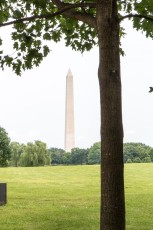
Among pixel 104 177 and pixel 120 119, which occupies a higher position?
pixel 120 119

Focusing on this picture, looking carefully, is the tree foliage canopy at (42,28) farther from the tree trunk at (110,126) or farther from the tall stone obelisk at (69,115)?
the tall stone obelisk at (69,115)

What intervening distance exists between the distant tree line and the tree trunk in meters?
54.1

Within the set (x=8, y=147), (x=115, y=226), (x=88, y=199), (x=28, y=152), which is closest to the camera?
(x=115, y=226)

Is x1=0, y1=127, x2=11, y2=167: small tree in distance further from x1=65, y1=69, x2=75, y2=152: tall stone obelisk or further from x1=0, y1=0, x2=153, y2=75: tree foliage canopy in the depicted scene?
x1=0, y1=0, x2=153, y2=75: tree foliage canopy

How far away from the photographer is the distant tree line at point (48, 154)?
62250 mm

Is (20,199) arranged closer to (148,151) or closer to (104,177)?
(104,177)

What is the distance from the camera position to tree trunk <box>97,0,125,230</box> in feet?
25.2

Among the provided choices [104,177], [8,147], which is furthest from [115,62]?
[8,147]

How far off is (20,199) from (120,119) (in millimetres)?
14909

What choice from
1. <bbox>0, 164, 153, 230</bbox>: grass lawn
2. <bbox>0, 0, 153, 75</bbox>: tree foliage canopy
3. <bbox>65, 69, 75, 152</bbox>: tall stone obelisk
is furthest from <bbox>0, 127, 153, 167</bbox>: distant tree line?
<bbox>0, 0, 153, 75</bbox>: tree foliage canopy

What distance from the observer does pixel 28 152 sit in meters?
72.4

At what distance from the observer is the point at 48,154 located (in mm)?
74625

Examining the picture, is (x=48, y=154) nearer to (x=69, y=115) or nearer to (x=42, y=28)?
(x=69, y=115)

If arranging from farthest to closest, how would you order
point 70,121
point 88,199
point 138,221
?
point 70,121 → point 88,199 → point 138,221
